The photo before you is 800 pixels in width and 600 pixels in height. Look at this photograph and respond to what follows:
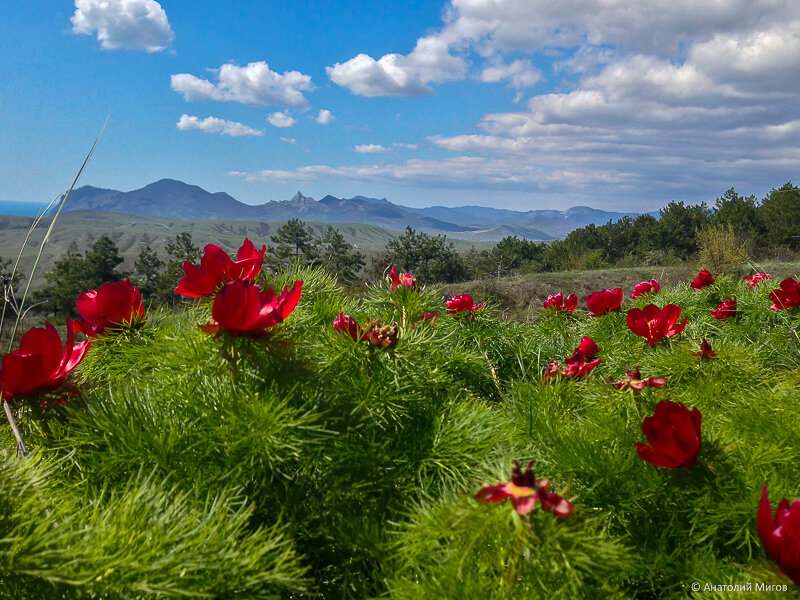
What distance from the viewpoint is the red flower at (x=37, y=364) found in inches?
34.1

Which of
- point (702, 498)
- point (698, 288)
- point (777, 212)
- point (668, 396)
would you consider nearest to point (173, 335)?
point (702, 498)

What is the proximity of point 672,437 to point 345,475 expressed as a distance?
54 cm

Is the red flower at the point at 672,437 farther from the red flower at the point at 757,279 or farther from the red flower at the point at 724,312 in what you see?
the red flower at the point at 757,279

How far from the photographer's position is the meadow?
0.64 metres

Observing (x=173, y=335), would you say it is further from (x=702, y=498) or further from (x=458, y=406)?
(x=702, y=498)

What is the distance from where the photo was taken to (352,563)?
839 millimetres

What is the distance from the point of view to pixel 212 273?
3.45 feet

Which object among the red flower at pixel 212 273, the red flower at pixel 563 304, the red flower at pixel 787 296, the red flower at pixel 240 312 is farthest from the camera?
the red flower at pixel 563 304

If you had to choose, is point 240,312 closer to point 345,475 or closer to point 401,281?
point 345,475

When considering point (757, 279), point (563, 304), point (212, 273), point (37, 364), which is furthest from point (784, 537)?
point (757, 279)

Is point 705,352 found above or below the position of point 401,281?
below

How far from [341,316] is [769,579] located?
80 centimetres

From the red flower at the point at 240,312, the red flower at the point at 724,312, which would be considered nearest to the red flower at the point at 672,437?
the red flower at the point at 240,312

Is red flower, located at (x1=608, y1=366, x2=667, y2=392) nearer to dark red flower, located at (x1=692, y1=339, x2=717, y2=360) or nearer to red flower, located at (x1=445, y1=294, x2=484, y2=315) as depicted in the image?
dark red flower, located at (x1=692, y1=339, x2=717, y2=360)
